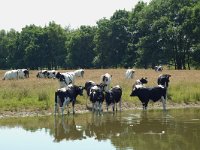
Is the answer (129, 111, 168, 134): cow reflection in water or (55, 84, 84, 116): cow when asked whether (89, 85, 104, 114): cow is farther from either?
(129, 111, 168, 134): cow reflection in water

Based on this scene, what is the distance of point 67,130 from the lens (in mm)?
20719

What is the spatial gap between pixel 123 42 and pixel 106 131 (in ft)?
237

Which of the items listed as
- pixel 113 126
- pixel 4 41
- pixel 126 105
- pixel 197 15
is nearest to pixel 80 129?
pixel 113 126

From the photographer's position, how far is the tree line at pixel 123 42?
7906 cm

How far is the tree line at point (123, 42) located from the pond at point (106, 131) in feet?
172

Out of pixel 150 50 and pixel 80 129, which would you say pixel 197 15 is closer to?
pixel 150 50

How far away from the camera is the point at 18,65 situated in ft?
362

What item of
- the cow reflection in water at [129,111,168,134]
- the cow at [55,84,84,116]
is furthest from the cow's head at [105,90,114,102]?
the cow reflection in water at [129,111,168,134]

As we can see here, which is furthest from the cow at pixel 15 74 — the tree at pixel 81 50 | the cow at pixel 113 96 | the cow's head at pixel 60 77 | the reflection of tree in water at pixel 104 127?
the tree at pixel 81 50

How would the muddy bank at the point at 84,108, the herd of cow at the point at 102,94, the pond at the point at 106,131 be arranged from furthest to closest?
the muddy bank at the point at 84,108 → the herd of cow at the point at 102,94 → the pond at the point at 106,131

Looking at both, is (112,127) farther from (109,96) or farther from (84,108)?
(84,108)

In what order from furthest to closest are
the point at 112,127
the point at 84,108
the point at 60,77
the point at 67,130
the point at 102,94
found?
the point at 60,77 < the point at 84,108 < the point at 102,94 < the point at 112,127 < the point at 67,130

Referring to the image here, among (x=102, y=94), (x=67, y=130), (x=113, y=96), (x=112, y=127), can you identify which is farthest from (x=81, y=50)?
(x=67, y=130)

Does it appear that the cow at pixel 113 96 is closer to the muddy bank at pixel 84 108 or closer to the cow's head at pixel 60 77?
the muddy bank at pixel 84 108
